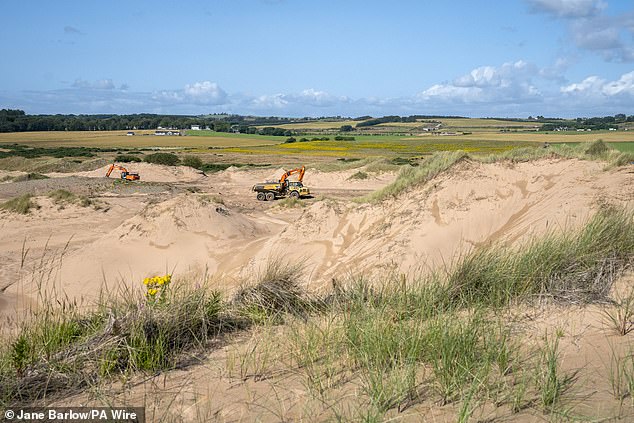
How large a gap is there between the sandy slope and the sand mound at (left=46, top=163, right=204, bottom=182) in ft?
106

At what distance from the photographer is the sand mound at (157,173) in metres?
50.8

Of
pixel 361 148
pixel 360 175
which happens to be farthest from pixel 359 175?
pixel 361 148

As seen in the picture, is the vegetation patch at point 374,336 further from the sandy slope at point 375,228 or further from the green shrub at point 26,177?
the green shrub at point 26,177

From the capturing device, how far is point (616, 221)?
7043 millimetres

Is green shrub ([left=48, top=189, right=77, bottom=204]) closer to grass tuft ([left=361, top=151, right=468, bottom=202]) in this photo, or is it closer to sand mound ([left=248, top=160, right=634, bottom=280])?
sand mound ([left=248, top=160, right=634, bottom=280])

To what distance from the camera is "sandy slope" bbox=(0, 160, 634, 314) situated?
12513mm

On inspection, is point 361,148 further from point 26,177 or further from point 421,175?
point 421,175

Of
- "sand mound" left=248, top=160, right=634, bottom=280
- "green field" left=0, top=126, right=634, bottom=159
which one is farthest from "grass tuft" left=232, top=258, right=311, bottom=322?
"green field" left=0, top=126, right=634, bottom=159

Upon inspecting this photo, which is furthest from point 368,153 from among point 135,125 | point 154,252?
point 135,125

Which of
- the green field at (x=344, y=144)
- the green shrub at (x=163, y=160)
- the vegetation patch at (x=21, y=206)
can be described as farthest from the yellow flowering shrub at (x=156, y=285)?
the green field at (x=344, y=144)

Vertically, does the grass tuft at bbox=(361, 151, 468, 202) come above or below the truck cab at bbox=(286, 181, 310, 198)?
above

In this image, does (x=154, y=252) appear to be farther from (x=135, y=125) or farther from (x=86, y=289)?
(x=135, y=125)

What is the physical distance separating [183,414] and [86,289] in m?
13.1

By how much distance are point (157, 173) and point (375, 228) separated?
4079 cm
